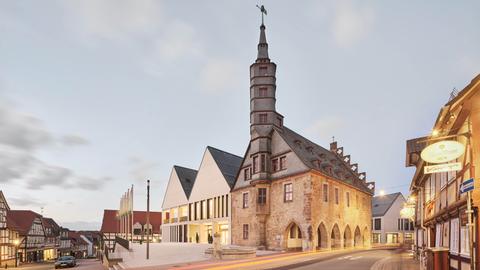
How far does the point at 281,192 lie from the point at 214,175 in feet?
45.6

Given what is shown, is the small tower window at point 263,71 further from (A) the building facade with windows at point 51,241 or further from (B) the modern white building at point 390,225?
(A) the building facade with windows at point 51,241

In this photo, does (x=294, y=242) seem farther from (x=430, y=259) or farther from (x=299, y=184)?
(x=430, y=259)

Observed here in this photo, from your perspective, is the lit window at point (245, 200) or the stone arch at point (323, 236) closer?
the stone arch at point (323, 236)

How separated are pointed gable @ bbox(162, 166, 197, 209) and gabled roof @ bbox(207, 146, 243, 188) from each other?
8.67 metres

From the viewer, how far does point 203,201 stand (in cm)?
5084

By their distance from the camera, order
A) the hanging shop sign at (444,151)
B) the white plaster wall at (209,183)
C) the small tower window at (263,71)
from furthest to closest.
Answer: the white plaster wall at (209,183)
the small tower window at (263,71)
the hanging shop sign at (444,151)

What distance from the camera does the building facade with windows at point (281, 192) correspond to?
35094 millimetres

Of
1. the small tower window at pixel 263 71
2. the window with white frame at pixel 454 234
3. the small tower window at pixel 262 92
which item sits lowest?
the window with white frame at pixel 454 234

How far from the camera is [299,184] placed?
35.5 m

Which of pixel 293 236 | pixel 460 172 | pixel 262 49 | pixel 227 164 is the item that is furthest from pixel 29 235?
pixel 460 172

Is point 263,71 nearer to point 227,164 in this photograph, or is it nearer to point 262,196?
point 262,196

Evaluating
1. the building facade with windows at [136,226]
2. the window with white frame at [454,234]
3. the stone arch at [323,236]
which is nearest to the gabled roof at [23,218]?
the building facade with windows at [136,226]

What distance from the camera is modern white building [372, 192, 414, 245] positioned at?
2451 inches

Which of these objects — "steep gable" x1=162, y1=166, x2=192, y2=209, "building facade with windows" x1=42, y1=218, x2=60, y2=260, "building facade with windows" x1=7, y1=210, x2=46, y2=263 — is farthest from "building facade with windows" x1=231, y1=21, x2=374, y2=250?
"building facade with windows" x1=42, y1=218, x2=60, y2=260
